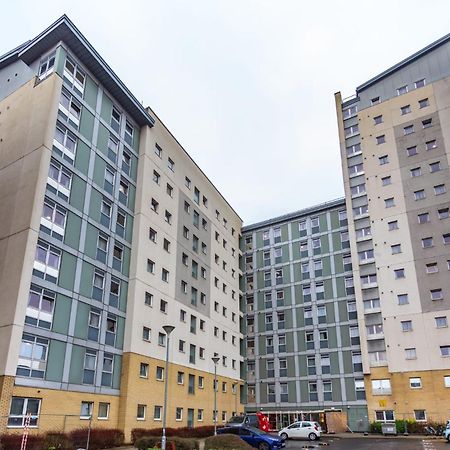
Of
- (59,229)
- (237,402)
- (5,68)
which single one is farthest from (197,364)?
(5,68)

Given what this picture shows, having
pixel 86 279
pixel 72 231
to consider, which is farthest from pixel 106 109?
pixel 86 279

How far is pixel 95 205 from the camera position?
111ft

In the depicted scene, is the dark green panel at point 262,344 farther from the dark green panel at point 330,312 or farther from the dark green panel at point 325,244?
the dark green panel at point 325,244

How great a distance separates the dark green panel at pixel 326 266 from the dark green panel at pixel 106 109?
29.9 metres

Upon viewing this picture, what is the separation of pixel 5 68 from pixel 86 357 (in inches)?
986

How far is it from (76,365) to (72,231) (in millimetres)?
8831

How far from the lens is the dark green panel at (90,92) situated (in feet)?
117

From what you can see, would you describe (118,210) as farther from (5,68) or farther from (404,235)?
(404,235)

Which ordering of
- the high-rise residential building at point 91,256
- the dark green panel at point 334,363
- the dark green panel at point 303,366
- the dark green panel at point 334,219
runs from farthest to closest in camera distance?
1. the dark green panel at point 334,219
2. the dark green panel at point 303,366
3. the dark green panel at point 334,363
4. the high-rise residential building at point 91,256

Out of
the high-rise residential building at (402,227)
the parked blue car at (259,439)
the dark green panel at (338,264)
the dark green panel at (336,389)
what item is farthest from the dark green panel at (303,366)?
the parked blue car at (259,439)

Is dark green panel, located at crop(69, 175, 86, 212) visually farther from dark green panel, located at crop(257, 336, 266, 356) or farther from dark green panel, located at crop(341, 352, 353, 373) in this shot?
dark green panel, located at crop(341, 352, 353, 373)

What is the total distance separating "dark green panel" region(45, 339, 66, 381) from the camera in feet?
88.9

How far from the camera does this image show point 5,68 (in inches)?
1495

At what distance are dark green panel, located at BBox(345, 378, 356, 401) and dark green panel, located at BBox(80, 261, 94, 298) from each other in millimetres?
30165
